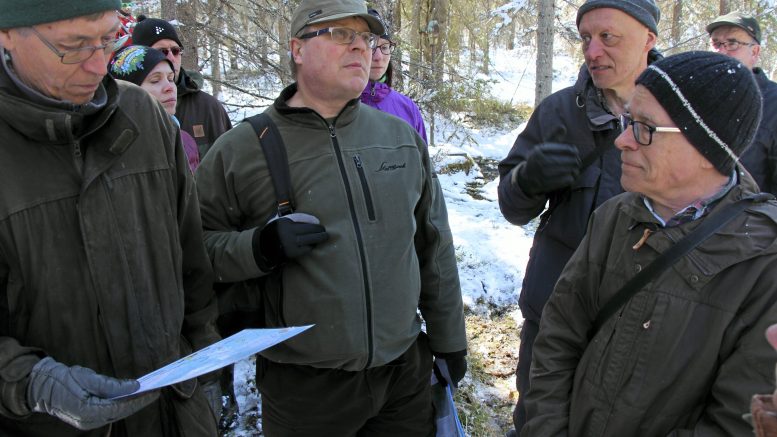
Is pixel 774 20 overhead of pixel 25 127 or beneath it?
overhead

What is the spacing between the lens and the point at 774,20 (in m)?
14.7

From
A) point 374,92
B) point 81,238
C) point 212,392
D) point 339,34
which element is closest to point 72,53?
point 81,238

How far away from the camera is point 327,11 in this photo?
221cm

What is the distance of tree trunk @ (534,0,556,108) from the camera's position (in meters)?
8.81

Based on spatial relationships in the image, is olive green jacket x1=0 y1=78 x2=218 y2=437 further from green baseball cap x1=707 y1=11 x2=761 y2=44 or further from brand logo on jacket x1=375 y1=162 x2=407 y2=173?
green baseball cap x1=707 y1=11 x2=761 y2=44

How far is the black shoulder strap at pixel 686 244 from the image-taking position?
1.51 metres

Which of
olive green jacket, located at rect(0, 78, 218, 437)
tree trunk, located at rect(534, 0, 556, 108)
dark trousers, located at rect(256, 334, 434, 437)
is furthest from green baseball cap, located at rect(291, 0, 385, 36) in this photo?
tree trunk, located at rect(534, 0, 556, 108)

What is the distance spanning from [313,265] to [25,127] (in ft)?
3.52

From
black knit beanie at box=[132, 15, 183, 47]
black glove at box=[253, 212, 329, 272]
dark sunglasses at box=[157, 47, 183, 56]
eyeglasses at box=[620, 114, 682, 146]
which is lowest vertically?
black glove at box=[253, 212, 329, 272]

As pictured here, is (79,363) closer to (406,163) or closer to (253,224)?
(253,224)

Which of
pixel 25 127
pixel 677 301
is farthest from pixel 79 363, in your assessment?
pixel 677 301

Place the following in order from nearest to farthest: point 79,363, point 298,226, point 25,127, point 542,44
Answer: point 25,127 → point 79,363 → point 298,226 → point 542,44

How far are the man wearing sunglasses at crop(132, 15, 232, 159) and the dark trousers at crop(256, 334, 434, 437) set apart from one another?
2.41 metres

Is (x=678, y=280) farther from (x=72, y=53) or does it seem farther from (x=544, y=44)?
(x=544, y=44)
